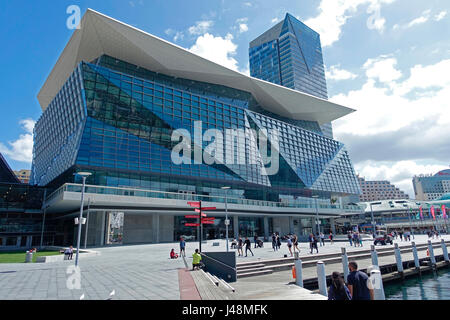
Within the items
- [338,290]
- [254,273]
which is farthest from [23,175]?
[338,290]

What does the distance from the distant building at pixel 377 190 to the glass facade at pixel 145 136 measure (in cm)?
12934

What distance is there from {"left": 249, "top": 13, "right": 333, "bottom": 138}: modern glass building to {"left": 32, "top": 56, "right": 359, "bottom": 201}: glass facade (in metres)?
77.9

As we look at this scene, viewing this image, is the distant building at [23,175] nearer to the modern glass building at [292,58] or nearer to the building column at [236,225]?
the building column at [236,225]

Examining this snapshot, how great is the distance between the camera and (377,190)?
607 ft

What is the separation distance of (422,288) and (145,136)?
41.1 metres

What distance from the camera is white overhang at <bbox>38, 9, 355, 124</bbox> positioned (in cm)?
4897

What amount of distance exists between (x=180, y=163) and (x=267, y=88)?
33.7 m

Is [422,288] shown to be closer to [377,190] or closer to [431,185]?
[377,190]

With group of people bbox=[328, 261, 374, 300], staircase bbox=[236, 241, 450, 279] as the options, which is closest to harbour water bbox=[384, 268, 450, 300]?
staircase bbox=[236, 241, 450, 279]

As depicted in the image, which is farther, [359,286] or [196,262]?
[196,262]

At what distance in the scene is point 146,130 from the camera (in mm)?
47000

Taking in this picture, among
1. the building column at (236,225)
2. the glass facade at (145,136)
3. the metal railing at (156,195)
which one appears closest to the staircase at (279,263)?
the metal railing at (156,195)

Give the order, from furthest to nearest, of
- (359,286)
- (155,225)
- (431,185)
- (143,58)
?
1. (431,185)
2. (143,58)
3. (155,225)
4. (359,286)

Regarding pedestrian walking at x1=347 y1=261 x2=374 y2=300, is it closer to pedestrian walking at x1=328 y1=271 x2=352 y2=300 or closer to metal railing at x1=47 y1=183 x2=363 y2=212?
pedestrian walking at x1=328 y1=271 x2=352 y2=300
